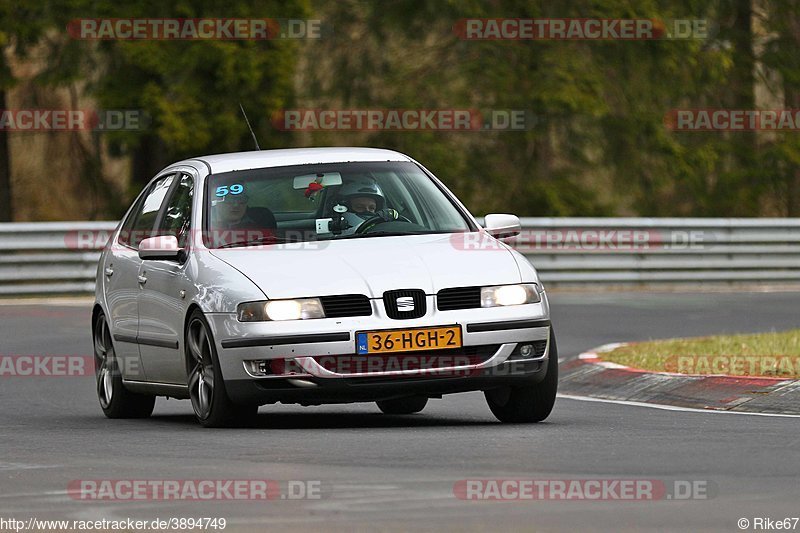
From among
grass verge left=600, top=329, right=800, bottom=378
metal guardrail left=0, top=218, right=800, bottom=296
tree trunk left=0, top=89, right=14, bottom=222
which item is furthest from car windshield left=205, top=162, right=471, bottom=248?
tree trunk left=0, top=89, right=14, bottom=222

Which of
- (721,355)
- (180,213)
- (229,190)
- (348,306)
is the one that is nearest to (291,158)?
(229,190)

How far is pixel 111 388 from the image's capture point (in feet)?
41.9

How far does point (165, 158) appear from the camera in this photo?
1241 inches

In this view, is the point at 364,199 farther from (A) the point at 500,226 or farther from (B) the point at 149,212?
(B) the point at 149,212

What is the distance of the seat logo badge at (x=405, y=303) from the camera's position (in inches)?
407

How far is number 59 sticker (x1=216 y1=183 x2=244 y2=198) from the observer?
11617 millimetres

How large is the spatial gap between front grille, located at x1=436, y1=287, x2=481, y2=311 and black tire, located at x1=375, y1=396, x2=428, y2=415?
6.55 ft

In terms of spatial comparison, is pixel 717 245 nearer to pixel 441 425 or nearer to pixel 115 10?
pixel 115 10

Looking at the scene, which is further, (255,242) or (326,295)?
(255,242)

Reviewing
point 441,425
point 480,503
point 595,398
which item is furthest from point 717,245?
point 480,503

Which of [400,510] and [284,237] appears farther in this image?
[284,237]

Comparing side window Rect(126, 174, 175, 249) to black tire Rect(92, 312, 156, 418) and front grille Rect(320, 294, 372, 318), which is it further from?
front grille Rect(320, 294, 372, 318)

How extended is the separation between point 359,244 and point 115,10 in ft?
68.2

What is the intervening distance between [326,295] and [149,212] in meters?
2.62
